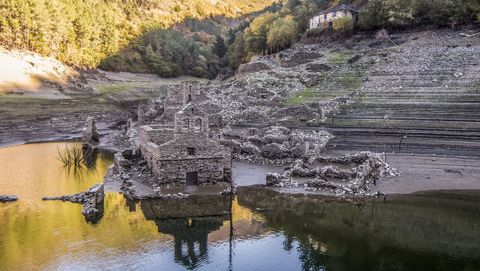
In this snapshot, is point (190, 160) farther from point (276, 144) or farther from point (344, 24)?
point (344, 24)

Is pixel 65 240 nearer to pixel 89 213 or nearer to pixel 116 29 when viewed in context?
pixel 89 213

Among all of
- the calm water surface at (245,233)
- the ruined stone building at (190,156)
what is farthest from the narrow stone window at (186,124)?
the calm water surface at (245,233)

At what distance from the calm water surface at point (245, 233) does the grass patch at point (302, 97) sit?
29.9 meters

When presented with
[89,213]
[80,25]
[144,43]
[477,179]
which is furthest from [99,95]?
[477,179]

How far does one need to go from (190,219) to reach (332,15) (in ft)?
239

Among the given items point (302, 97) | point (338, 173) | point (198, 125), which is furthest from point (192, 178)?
point (302, 97)

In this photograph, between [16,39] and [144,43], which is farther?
[144,43]

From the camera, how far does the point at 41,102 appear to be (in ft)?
242

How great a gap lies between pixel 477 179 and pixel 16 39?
8897 centimetres

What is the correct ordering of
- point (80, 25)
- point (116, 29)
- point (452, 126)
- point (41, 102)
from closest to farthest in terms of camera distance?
point (452, 126), point (41, 102), point (80, 25), point (116, 29)

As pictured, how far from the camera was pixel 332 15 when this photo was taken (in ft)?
297

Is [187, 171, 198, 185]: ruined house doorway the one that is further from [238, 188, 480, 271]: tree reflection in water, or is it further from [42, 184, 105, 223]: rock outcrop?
[42, 184, 105, 223]: rock outcrop

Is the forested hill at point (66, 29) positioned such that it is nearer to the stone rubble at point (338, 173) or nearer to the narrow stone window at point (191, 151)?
the narrow stone window at point (191, 151)

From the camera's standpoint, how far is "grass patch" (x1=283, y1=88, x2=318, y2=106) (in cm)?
6128
